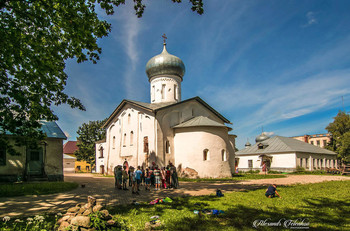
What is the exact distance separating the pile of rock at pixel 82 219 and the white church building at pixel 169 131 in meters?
14.9

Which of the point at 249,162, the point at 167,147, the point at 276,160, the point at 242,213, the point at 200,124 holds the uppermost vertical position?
the point at 200,124

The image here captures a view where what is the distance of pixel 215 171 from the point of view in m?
19.9

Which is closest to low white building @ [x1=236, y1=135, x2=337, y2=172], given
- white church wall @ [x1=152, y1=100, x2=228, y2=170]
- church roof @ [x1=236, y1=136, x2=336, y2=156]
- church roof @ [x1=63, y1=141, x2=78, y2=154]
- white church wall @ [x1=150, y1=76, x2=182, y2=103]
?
church roof @ [x1=236, y1=136, x2=336, y2=156]

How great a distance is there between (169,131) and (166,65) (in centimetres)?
826

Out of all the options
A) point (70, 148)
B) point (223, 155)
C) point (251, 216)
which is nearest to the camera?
point (251, 216)

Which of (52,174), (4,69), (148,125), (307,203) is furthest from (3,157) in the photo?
(307,203)

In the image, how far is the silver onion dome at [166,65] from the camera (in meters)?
26.0

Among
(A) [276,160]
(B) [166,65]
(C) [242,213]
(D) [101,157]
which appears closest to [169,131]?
(B) [166,65]

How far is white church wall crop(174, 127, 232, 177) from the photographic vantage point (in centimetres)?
1981

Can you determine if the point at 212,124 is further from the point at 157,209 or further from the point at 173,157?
the point at 157,209

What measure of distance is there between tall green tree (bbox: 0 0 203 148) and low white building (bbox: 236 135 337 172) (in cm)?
2867

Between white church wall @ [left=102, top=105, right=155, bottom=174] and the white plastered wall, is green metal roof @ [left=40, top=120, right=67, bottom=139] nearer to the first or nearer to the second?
white church wall @ [left=102, top=105, right=155, bottom=174]

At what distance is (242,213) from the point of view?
696cm

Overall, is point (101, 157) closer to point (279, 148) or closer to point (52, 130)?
point (52, 130)
